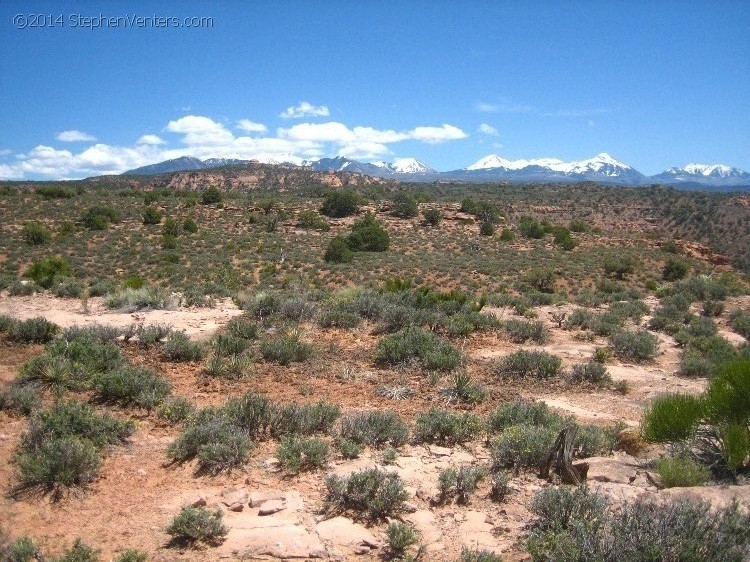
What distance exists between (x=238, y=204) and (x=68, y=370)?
41599mm

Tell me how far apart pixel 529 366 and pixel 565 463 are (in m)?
4.31

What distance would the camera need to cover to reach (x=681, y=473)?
4.29 m

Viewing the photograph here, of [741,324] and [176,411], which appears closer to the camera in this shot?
[176,411]

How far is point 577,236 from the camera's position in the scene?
143 ft

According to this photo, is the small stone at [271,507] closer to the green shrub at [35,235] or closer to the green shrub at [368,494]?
the green shrub at [368,494]

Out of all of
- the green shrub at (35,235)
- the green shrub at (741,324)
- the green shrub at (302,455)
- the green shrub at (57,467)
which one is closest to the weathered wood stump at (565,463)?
the green shrub at (302,455)

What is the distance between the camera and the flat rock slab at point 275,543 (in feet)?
12.9

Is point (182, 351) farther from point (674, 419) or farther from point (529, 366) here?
point (674, 419)

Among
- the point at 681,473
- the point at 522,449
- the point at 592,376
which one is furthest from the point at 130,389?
the point at 592,376

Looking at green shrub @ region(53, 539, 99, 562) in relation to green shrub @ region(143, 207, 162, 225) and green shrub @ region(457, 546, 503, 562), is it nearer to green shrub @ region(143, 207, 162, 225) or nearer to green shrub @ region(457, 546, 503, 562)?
green shrub @ region(457, 546, 503, 562)

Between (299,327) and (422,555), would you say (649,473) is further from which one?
(299,327)

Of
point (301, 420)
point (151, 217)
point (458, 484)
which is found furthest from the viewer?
point (151, 217)

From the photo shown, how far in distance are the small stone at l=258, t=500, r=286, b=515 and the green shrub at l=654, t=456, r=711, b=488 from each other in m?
3.31

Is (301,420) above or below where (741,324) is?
above
